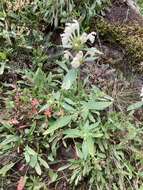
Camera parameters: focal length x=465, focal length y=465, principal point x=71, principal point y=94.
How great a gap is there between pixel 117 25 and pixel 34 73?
3.09ft

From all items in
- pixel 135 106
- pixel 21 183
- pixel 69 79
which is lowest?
Answer: pixel 21 183

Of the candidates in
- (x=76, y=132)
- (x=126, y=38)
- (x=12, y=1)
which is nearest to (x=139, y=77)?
(x=126, y=38)

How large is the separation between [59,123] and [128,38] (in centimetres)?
118

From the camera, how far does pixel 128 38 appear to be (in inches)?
158

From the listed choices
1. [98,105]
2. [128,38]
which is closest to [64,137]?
[98,105]

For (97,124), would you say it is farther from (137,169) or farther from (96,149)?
(137,169)

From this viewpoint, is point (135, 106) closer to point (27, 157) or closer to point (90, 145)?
point (90, 145)

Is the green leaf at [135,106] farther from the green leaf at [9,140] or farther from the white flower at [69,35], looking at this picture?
the green leaf at [9,140]

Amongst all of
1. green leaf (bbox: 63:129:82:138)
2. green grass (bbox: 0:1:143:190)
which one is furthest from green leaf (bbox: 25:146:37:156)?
green leaf (bbox: 63:129:82:138)

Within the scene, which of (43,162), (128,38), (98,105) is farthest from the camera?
(128,38)

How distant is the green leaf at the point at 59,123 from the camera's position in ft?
10.5

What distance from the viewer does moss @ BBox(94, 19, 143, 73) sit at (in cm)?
396

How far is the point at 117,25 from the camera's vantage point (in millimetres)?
4102

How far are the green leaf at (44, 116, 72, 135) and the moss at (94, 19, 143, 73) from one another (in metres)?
0.96
